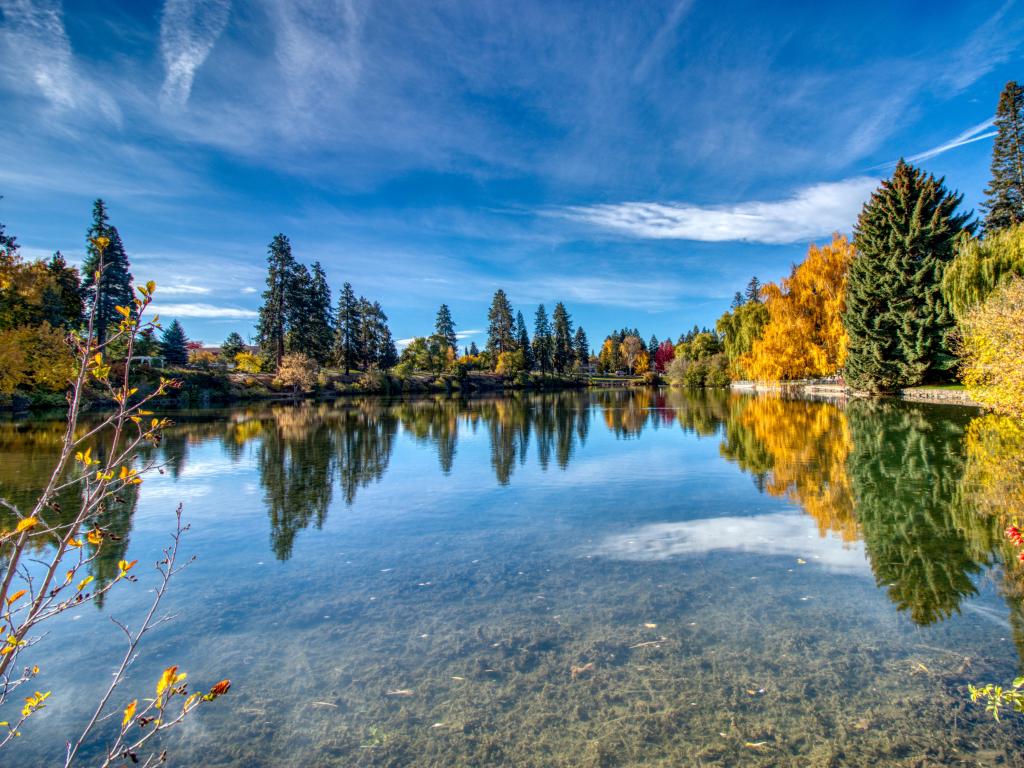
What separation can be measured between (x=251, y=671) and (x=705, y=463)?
1294cm

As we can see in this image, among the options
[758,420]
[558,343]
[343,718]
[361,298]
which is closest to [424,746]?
[343,718]

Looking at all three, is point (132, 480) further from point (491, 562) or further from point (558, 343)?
point (558, 343)

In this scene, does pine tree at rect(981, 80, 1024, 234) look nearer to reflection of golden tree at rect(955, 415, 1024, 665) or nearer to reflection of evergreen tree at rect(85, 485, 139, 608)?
reflection of golden tree at rect(955, 415, 1024, 665)

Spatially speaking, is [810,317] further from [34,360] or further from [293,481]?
[34,360]

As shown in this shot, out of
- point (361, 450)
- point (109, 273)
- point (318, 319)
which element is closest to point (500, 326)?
point (318, 319)

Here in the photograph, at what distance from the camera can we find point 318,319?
6706 cm

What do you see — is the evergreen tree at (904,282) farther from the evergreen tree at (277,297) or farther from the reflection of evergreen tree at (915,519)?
the evergreen tree at (277,297)

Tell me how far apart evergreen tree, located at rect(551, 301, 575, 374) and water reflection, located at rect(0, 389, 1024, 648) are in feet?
245

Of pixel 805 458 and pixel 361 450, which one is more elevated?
pixel 805 458

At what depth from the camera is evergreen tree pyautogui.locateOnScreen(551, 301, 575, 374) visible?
102812 millimetres

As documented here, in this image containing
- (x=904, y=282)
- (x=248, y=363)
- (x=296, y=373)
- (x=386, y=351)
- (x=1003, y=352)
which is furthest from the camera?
(x=386, y=351)

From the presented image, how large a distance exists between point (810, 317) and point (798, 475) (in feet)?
119

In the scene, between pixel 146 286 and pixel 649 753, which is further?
pixel 649 753

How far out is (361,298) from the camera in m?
77.4
